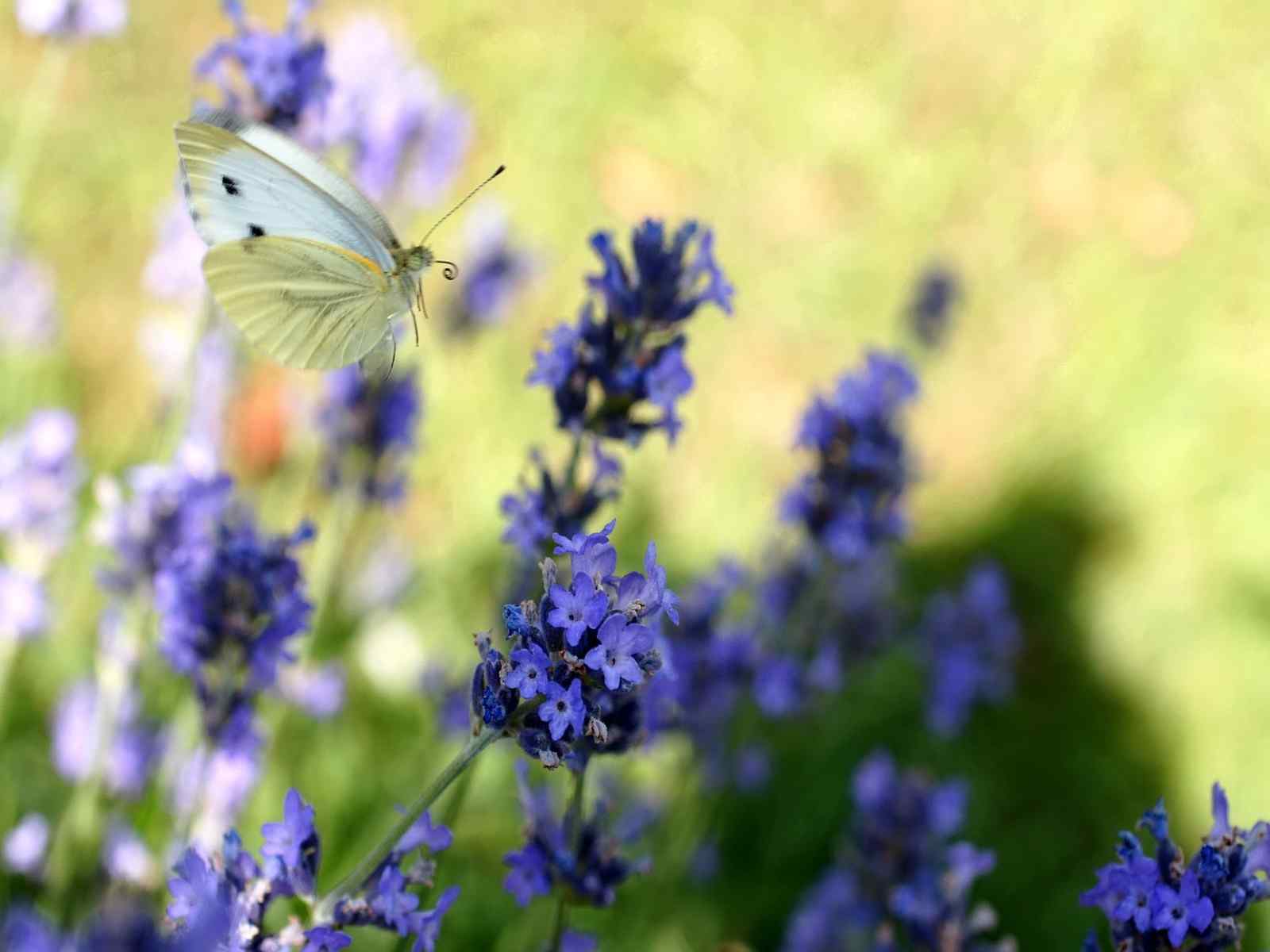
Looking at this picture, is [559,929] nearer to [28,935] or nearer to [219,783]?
[28,935]

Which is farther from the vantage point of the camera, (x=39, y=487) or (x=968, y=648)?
(x=968, y=648)

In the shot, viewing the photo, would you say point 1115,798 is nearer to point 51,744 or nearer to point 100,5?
point 51,744

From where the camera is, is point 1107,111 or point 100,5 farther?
point 1107,111

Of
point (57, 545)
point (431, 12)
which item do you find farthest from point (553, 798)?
point (431, 12)

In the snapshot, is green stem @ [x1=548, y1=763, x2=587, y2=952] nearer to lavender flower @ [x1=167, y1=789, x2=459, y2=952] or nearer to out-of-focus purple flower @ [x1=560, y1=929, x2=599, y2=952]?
out-of-focus purple flower @ [x1=560, y1=929, x2=599, y2=952]

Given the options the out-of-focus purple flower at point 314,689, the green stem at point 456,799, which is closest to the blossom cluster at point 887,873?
the green stem at point 456,799

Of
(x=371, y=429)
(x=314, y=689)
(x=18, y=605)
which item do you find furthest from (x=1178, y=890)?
(x=18, y=605)
